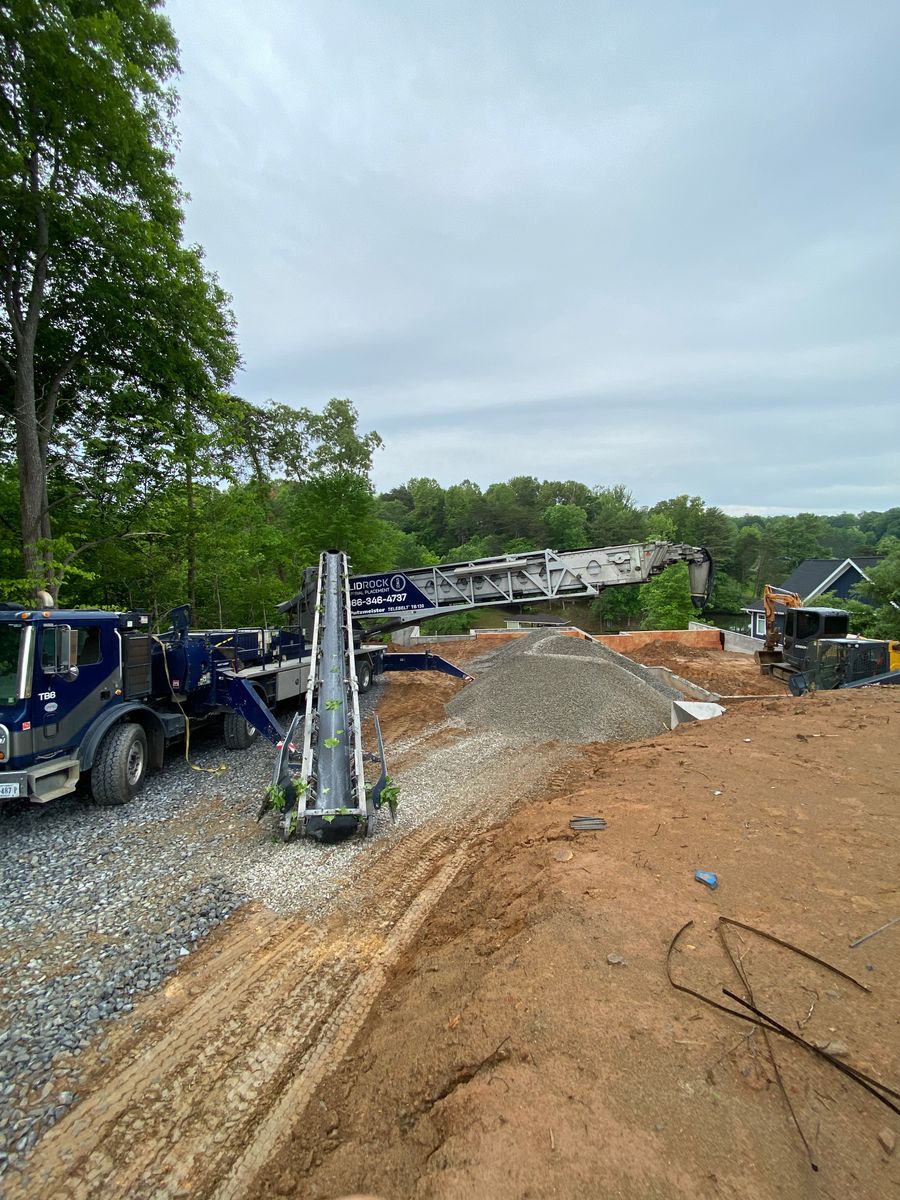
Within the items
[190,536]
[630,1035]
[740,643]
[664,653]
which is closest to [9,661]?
[630,1035]

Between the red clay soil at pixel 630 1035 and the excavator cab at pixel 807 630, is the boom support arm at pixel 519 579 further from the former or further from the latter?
the excavator cab at pixel 807 630

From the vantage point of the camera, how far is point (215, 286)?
13734 millimetres

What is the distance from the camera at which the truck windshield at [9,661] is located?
5348 millimetres

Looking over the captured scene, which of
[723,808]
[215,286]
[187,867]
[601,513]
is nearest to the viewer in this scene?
[187,867]

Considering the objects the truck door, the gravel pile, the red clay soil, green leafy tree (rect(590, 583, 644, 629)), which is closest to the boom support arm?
the gravel pile

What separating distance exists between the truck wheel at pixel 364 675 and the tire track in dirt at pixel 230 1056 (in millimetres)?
9027

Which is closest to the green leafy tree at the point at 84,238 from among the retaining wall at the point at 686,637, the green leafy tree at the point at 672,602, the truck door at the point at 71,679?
the truck door at the point at 71,679

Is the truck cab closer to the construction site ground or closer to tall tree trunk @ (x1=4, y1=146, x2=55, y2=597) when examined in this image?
the construction site ground

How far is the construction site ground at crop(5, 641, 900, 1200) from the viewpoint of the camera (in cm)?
207

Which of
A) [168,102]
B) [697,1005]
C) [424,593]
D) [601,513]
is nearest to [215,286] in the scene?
[168,102]

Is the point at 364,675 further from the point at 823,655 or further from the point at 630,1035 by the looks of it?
the point at 823,655

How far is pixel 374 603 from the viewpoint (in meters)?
12.3

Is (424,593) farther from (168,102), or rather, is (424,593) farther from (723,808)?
(168,102)

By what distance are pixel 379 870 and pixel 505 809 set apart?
7.23ft
